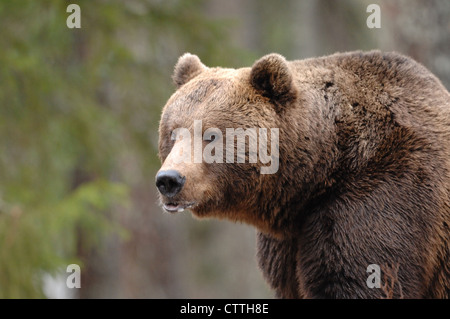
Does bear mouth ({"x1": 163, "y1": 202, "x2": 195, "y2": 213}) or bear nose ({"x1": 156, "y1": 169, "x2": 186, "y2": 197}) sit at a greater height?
bear nose ({"x1": 156, "y1": 169, "x2": 186, "y2": 197})

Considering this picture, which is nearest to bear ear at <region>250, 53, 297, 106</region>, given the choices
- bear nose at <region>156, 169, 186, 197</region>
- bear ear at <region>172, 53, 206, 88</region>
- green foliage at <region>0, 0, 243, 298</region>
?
bear ear at <region>172, 53, 206, 88</region>

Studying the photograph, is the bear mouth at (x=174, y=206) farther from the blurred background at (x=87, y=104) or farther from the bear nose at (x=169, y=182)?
the blurred background at (x=87, y=104)

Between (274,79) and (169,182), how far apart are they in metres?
1.03

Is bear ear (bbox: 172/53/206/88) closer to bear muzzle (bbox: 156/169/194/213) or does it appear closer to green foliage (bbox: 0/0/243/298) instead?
bear muzzle (bbox: 156/169/194/213)

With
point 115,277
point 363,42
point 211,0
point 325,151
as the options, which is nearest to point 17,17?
point 115,277

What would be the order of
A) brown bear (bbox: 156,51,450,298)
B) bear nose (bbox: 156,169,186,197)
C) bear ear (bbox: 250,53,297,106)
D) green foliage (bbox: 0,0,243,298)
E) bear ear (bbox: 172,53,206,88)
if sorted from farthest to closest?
1. green foliage (bbox: 0,0,243,298)
2. bear ear (bbox: 172,53,206,88)
3. bear ear (bbox: 250,53,297,106)
4. brown bear (bbox: 156,51,450,298)
5. bear nose (bbox: 156,169,186,197)

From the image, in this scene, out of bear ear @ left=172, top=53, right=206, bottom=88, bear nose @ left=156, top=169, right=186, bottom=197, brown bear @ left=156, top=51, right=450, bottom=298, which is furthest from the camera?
bear ear @ left=172, top=53, right=206, bottom=88

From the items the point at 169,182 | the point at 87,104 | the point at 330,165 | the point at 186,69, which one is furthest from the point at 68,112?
the point at 330,165

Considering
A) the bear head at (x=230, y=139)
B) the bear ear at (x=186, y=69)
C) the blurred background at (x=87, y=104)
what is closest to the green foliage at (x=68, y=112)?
the blurred background at (x=87, y=104)

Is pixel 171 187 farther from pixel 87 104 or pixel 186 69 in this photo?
pixel 87 104

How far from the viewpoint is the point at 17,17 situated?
8062 millimetres

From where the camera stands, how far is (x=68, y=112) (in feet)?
27.9

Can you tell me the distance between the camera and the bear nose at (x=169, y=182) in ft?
13.2

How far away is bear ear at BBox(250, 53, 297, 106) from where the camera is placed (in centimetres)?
441
